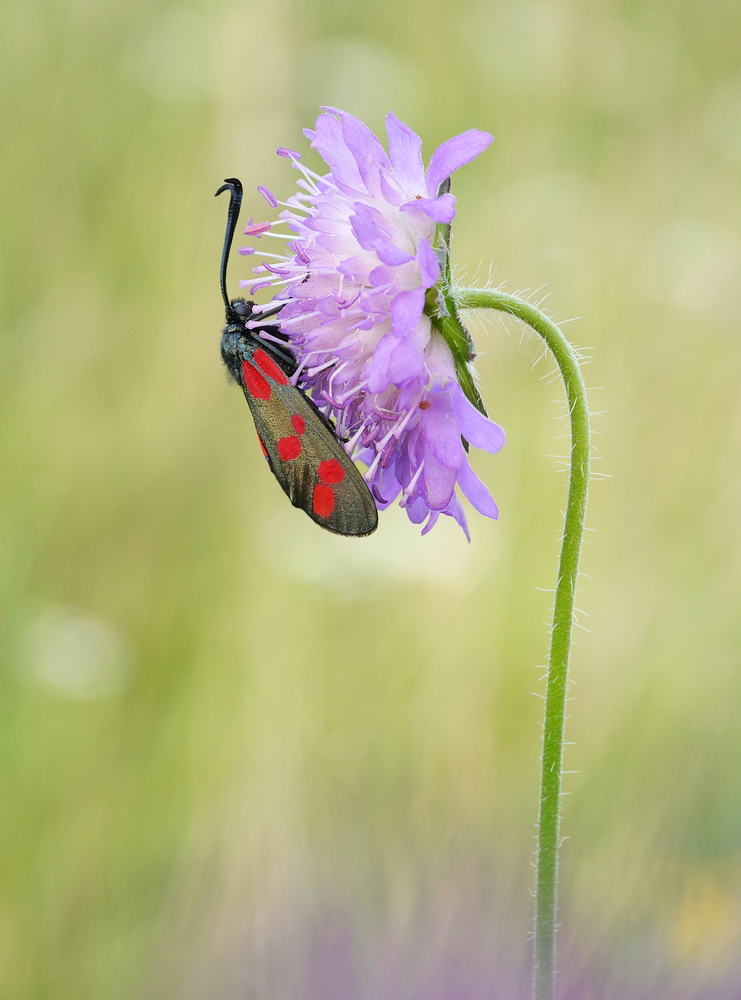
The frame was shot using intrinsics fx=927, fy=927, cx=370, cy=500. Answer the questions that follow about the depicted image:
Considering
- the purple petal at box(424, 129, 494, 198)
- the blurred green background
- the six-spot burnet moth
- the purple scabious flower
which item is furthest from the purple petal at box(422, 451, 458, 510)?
the blurred green background

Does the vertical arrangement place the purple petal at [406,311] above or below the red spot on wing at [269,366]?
above

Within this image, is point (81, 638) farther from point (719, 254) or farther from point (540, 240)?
point (719, 254)

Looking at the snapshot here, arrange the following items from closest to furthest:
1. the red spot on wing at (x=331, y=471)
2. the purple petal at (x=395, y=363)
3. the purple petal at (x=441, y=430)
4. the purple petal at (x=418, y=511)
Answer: the purple petal at (x=395, y=363)
the purple petal at (x=441, y=430)
the red spot on wing at (x=331, y=471)
the purple petal at (x=418, y=511)

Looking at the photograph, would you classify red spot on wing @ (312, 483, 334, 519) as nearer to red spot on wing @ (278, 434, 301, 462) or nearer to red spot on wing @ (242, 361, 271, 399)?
red spot on wing @ (278, 434, 301, 462)

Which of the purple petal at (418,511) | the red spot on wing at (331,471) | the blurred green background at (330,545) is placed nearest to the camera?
the red spot on wing at (331,471)

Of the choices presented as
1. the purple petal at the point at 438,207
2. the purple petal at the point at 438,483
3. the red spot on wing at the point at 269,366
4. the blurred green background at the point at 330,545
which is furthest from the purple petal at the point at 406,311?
the blurred green background at the point at 330,545

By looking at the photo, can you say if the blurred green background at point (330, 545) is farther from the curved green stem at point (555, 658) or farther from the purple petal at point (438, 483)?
the purple petal at point (438, 483)

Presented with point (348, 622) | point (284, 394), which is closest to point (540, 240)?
point (348, 622)
